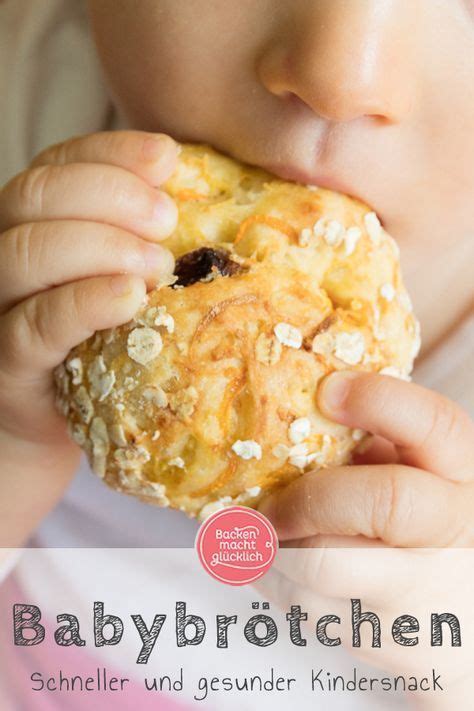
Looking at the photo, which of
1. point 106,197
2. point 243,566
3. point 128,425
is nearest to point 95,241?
point 106,197

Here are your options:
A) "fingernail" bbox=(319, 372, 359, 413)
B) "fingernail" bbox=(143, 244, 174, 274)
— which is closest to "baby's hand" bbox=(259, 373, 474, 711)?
"fingernail" bbox=(319, 372, 359, 413)

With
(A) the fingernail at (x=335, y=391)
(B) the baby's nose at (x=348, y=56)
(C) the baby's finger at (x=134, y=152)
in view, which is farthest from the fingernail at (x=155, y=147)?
(A) the fingernail at (x=335, y=391)

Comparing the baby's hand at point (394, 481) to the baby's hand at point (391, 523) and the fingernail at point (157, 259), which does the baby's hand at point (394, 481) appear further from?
the fingernail at point (157, 259)

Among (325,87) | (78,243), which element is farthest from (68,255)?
(325,87)

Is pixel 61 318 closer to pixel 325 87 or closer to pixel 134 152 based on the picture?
pixel 134 152

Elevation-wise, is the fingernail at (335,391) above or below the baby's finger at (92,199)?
below

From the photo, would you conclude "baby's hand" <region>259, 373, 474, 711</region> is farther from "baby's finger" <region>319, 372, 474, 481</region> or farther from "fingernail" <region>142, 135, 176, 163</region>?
"fingernail" <region>142, 135, 176, 163</region>

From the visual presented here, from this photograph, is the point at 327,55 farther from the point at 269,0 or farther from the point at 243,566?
the point at 243,566
